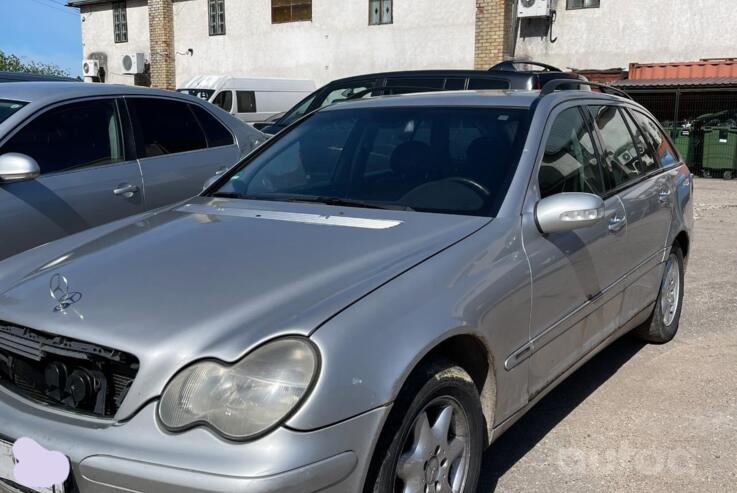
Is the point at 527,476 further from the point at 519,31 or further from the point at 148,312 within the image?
the point at 519,31

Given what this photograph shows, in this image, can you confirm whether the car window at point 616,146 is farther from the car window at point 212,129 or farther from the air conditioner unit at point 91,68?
the air conditioner unit at point 91,68

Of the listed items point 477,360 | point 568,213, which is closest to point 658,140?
point 568,213

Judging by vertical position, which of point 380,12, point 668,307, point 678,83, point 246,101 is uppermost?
point 380,12

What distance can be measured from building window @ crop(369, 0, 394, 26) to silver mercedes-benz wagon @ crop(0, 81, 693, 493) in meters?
17.6

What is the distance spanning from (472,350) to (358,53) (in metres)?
19.7

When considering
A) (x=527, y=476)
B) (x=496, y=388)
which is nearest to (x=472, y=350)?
(x=496, y=388)

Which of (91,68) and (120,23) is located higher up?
(120,23)

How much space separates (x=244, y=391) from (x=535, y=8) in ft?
59.1

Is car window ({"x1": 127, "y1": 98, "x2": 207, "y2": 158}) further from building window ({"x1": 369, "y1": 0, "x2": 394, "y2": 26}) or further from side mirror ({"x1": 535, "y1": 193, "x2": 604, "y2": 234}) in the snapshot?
building window ({"x1": 369, "y1": 0, "x2": 394, "y2": 26})

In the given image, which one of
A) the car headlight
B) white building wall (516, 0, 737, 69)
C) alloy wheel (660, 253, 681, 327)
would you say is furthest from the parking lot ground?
white building wall (516, 0, 737, 69)

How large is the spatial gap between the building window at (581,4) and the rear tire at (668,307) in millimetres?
14699

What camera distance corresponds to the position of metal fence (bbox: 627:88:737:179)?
15375 mm

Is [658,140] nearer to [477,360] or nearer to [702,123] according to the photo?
[477,360]

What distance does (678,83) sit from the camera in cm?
Answer: 1602
